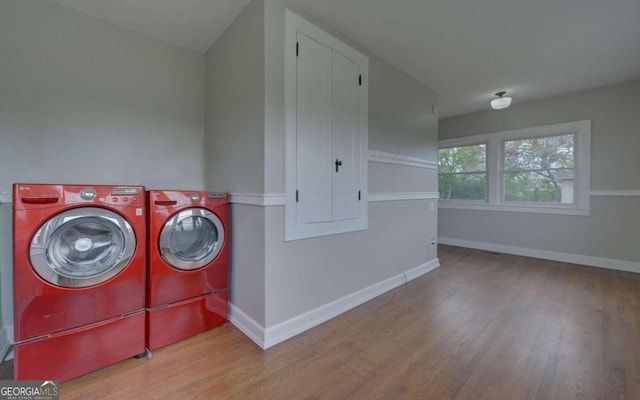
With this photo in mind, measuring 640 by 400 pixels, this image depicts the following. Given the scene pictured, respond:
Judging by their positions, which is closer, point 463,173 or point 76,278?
point 76,278

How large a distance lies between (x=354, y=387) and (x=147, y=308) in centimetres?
138

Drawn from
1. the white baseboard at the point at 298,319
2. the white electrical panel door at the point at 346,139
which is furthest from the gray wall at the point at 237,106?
the white baseboard at the point at 298,319

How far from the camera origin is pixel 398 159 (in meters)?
2.97

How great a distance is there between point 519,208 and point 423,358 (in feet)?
12.5

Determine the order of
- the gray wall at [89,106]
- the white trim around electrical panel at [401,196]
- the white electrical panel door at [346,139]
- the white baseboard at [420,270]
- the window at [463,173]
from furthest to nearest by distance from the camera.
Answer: the window at [463,173], the white baseboard at [420,270], the white trim around electrical panel at [401,196], the white electrical panel door at [346,139], the gray wall at [89,106]

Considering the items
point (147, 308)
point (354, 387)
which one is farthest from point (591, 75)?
point (147, 308)

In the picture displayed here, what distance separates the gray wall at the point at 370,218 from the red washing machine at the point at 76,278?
2.72ft

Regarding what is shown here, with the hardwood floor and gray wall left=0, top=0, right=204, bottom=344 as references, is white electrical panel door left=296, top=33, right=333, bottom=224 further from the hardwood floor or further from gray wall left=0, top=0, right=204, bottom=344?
gray wall left=0, top=0, right=204, bottom=344

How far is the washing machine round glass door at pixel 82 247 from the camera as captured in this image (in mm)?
1333

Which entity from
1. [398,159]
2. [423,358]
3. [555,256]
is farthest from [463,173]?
[423,358]

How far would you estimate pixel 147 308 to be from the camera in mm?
1700

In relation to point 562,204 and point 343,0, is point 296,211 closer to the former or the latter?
point 343,0

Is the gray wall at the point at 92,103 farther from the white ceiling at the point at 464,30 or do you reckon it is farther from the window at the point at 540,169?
the window at the point at 540,169

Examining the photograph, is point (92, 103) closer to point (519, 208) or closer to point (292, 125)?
point (292, 125)
